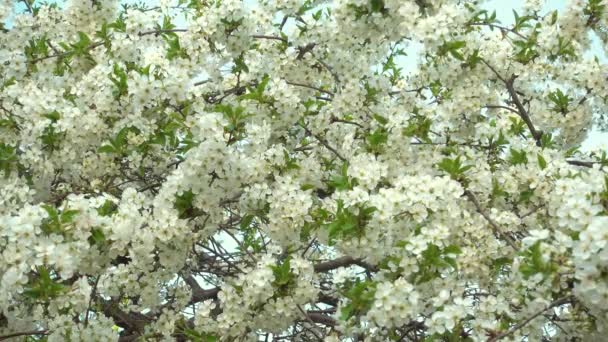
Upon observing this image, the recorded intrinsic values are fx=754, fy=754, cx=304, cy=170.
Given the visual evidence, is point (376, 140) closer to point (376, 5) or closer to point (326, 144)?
point (326, 144)

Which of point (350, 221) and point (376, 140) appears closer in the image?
point (350, 221)

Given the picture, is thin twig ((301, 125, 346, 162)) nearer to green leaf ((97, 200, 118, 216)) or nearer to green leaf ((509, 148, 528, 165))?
green leaf ((509, 148, 528, 165))

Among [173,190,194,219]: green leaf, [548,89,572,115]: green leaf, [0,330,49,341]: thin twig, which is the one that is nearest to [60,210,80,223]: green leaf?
[173,190,194,219]: green leaf

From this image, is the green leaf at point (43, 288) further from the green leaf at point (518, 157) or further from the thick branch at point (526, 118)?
the thick branch at point (526, 118)

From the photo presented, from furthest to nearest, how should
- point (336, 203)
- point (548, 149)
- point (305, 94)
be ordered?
point (305, 94)
point (548, 149)
point (336, 203)

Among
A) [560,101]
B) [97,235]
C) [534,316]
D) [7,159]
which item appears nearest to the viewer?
[534,316]

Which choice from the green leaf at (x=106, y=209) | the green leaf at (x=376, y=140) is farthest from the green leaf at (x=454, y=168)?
the green leaf at (x=106, y=209)

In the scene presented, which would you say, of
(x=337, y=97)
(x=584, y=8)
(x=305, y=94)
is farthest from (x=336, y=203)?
(x=584, y=8)

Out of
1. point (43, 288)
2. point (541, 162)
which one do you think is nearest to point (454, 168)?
point (541, 162)

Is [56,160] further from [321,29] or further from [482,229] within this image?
[482,229]
